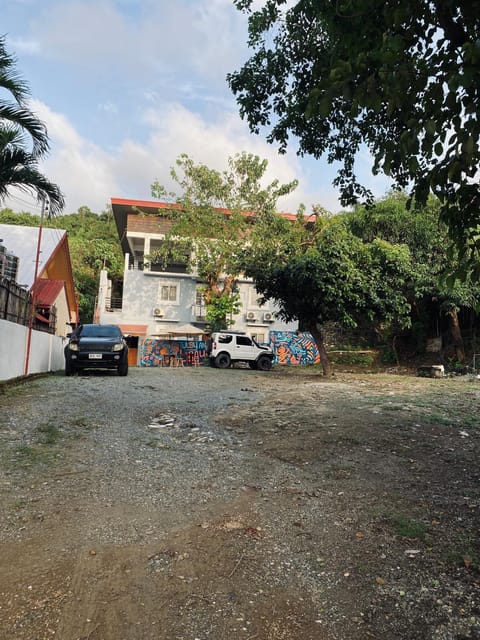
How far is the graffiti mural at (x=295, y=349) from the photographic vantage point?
103 ft

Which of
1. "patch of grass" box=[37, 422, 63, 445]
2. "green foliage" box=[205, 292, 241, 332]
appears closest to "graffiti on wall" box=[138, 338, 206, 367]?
"green foliage" box=[205, 292, 241, 332]

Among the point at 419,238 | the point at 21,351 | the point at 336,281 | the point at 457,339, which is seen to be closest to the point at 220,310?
the point at 419,238

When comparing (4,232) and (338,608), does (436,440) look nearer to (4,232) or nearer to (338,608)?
(338,608)

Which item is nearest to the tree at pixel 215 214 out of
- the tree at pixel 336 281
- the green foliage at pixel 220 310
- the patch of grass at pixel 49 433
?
the green foliage at pixel 220 310

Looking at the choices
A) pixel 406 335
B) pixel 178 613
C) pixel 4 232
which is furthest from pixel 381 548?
pixel 406 335

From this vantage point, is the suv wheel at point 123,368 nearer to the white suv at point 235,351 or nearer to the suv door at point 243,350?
the white suv at point 235,351

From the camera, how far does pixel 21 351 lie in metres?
11.6

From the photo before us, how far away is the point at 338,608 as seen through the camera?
2.37 metres

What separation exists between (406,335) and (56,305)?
20072mm

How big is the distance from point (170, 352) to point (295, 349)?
867 cm

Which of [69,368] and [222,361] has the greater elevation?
[222,361]

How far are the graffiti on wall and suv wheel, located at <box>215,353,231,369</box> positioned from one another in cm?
537

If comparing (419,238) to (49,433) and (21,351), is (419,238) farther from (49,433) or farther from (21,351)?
(49,433)

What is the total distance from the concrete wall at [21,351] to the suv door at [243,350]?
9327 mm
